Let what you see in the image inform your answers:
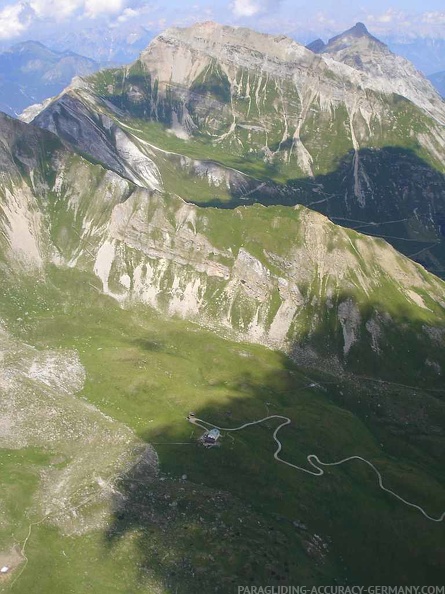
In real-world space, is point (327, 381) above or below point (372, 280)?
below

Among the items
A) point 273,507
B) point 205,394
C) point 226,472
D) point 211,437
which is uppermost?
point 273,507

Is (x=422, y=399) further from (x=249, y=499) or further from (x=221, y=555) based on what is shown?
(x=221, y=555)

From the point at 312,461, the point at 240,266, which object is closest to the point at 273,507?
the point at 312,461

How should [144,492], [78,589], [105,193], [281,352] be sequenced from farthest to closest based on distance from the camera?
[105,193] → [281,352] → [144,492] → [78,589]

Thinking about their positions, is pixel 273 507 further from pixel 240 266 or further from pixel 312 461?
pixel 240 266

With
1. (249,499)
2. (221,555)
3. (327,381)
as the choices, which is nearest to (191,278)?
(327,381)

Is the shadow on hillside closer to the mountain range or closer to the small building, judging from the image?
the mountain range

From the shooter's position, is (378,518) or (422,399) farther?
(422,399)
